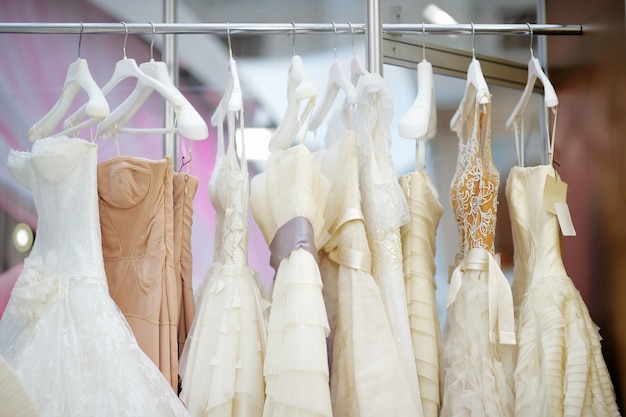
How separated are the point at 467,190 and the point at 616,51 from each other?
60 cm

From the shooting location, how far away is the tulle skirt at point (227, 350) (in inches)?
86.2

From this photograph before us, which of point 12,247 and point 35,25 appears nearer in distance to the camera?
point 35,25

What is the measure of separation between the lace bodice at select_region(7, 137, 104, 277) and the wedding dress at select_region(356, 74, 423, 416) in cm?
70

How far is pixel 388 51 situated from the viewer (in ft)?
10.5

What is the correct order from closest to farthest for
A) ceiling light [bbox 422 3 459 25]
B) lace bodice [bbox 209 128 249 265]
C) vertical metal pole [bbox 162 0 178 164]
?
lace bodice [bbox 209 128 249 265]
vertical metal pole [bbox 162 0 178 164]
ceiling light [bbox 422 3 459 25]

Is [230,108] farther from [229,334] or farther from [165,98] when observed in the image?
[229,334]

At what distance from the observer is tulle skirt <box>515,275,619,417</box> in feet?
7.39

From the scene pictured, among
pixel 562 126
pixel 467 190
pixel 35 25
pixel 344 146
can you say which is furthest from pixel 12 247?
pixel 562 126

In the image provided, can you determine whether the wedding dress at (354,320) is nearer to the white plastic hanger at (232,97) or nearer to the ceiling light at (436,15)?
the white plastic hanger at (232,97)

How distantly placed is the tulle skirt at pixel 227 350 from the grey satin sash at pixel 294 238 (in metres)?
0.12

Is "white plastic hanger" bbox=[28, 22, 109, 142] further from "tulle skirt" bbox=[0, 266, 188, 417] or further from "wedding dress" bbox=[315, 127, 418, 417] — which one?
"wedding dress" bbox=[315, 127, 418, 417]

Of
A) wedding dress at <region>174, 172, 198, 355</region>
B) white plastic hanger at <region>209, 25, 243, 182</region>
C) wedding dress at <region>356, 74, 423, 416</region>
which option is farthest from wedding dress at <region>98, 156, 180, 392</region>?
wedding dress at <region>356, 74, 423, 416</region>

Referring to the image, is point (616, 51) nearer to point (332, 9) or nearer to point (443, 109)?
point (443, 109)
